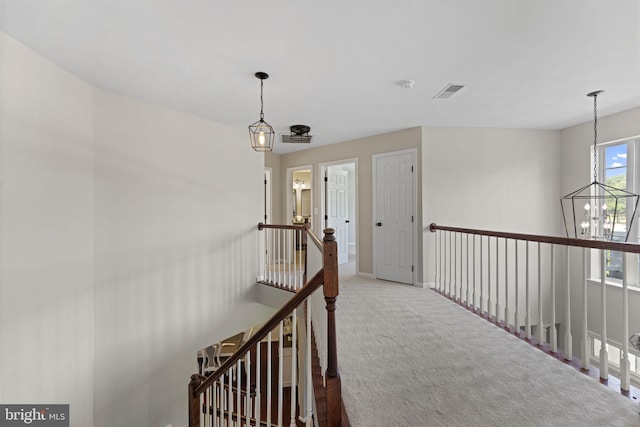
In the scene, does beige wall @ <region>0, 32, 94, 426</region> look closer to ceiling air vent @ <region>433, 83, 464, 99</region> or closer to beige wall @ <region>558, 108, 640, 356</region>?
ceiling air vent @ <region>433, 83, 464, 99</region>

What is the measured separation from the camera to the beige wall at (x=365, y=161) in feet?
15.1

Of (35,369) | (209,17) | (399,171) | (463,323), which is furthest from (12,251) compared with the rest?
(399,171)

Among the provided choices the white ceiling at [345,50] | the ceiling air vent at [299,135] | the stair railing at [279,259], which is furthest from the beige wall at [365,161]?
the ceiling air vent at [299,135]

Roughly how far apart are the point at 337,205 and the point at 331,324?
4.85m

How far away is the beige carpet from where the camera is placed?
5.59 ft

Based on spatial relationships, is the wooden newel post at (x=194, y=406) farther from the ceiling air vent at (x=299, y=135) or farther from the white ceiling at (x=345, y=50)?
the ceiling air vent at (x=299, y=135)

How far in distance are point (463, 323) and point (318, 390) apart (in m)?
1.93

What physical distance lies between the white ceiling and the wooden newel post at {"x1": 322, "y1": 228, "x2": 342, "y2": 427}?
1.56 m

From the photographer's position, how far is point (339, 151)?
221 inches

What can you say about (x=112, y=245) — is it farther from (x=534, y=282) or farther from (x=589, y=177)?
(x=589, y=177)

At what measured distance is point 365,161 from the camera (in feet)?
17.2

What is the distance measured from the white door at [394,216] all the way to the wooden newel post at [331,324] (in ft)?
10.7

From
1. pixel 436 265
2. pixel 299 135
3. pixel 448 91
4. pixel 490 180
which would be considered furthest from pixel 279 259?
pixel 490 180

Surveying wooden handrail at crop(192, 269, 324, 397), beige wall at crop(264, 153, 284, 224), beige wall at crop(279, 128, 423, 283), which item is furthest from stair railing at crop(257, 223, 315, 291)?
wooden handrail at crop(192, 269, 324, 397)
